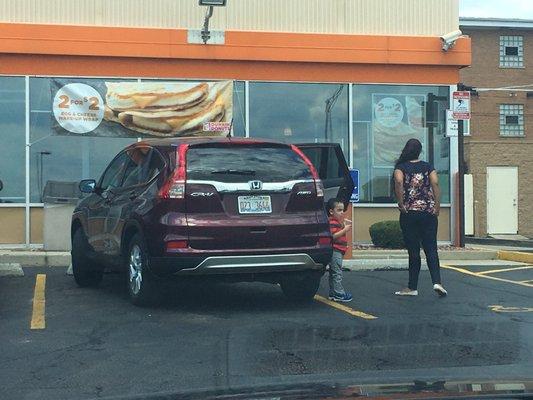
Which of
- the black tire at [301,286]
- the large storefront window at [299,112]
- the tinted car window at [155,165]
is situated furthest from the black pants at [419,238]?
the large storefront window at [299,112]

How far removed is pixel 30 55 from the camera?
46.8 feet

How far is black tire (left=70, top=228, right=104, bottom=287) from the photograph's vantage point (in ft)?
30.8

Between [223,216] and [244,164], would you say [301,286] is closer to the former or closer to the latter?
[223,216]

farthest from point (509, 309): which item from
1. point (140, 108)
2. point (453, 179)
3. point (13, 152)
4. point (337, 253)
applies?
point (13, 152)

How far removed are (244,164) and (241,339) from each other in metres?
1.86

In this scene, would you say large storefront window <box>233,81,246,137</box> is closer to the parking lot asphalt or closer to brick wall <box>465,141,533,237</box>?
the parking lot asphalt

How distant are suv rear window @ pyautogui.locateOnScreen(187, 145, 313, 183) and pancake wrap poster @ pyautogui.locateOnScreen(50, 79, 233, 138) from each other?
272 inches

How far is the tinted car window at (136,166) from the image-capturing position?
831 centimetres

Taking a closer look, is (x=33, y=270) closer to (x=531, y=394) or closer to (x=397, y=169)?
(x=397, y=169)

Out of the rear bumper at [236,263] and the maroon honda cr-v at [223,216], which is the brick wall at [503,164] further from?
the rear bumper at [236,263]

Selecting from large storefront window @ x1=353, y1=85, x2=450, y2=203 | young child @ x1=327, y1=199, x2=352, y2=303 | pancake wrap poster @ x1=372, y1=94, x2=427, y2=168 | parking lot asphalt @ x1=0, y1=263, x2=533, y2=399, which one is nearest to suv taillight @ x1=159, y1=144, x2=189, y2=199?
parking lot asphalt @ x1=0, y1=263, x2=533, y2=399

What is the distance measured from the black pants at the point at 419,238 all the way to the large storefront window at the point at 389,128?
21.4 ft

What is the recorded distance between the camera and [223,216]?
293 inches

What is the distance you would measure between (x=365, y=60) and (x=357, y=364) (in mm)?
10312
